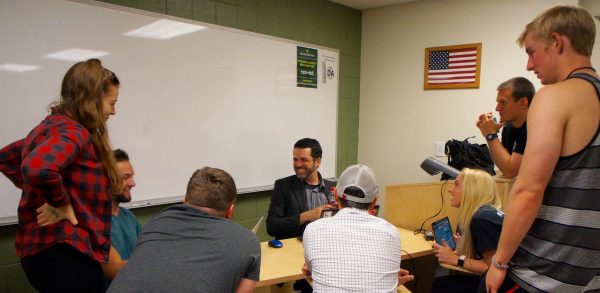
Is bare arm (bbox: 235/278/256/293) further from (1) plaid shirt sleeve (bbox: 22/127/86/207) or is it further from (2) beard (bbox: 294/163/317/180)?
(2) beard (bbox: 294/163/317/180)

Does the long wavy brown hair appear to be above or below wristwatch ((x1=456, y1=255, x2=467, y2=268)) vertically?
above

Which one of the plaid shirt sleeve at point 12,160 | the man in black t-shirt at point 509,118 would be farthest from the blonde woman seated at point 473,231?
the plaid shirt sleeve at point 12,160

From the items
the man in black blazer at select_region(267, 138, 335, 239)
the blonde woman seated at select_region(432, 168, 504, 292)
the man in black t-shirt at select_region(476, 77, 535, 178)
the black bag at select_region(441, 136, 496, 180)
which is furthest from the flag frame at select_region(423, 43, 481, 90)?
the man in black blazer at select_region(267, 138, 335, 239)

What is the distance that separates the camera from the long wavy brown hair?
5.08 feet

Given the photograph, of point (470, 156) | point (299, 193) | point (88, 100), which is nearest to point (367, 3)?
point (470, 156)

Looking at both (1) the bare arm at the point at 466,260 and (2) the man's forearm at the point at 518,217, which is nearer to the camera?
(2) the man's forearm at the point at 518,217

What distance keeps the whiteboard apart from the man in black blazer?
0.75 m

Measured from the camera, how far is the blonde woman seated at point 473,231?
6.80 ft

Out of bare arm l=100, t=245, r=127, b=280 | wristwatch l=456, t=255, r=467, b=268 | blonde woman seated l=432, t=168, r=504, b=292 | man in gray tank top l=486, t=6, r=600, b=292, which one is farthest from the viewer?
wristwatch l=456, t=255, r=467, b=268

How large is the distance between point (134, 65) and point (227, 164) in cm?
109

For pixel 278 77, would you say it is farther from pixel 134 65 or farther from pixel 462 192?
pixel 462 192

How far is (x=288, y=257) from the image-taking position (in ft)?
7.31

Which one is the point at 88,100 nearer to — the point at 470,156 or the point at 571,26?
the point at 571,26

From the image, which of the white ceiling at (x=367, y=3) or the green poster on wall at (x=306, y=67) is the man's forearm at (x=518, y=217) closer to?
the green poster on wall at (x=306, y=67)
